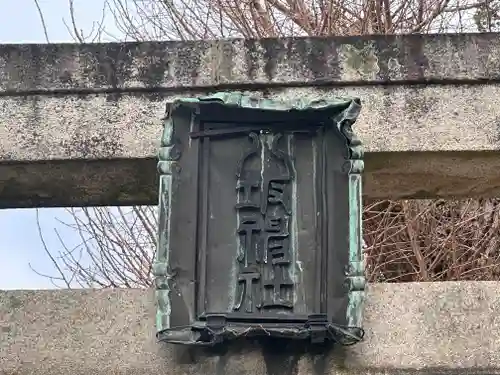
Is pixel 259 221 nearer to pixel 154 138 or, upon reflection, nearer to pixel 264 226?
pixel 264 226

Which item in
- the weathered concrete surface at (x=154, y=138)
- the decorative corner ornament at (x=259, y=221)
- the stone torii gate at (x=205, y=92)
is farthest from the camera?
the weathered concrete surface at (x=154, y=138)

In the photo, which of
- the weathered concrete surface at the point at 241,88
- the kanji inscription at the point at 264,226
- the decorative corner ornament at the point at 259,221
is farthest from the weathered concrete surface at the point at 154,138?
the kanji inscription at the point at 264,226

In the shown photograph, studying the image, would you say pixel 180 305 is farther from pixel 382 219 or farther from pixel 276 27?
pixel 276 27

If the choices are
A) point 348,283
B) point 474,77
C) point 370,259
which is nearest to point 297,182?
point 348,283

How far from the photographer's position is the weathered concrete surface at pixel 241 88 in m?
2.39

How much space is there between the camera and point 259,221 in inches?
87.2

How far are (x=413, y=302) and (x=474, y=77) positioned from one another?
685 millimetres

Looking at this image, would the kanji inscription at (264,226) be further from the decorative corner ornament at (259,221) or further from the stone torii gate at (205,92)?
the stone torii gate at (205,92)

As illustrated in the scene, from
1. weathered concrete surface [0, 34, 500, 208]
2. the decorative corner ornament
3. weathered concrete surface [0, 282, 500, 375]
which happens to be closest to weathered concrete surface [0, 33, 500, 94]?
weathered concrete surface [0, 34, 500, 208]

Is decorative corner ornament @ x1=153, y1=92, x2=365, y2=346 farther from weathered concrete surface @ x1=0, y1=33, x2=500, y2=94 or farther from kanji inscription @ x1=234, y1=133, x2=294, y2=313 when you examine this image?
weathered concrete surface @ x1=0, y1=33, x2=500, y2=94

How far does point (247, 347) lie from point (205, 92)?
2.47 feet

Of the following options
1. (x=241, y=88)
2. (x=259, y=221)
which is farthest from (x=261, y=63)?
(x=259, y=221)

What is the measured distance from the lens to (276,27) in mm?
5801

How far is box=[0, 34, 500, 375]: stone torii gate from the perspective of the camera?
2262 mm
